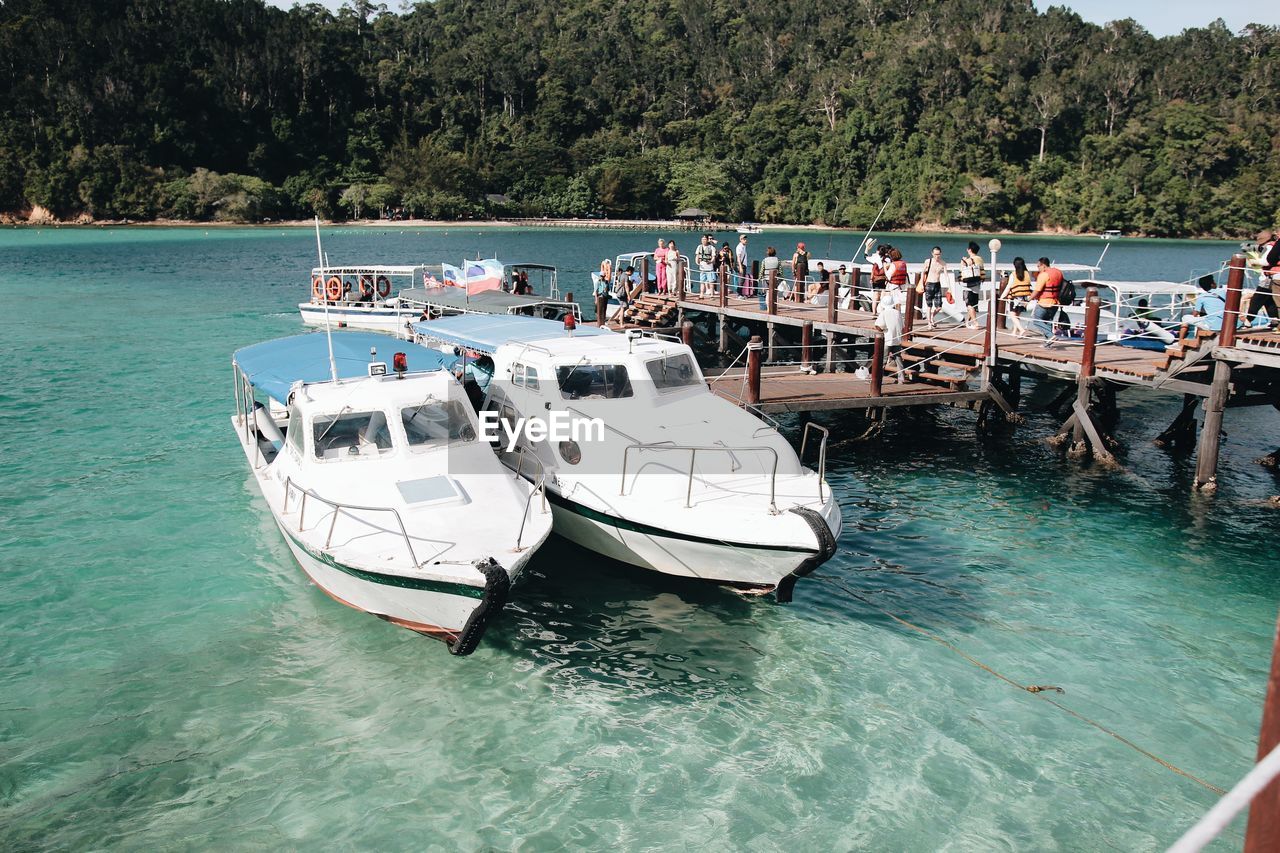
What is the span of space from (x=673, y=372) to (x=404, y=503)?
→ 5.29 m

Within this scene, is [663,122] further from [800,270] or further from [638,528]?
[638,528]

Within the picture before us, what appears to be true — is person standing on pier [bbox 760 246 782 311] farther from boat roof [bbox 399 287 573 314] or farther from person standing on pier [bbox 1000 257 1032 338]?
person standing on pier [bbox 1000 257 1032 338]

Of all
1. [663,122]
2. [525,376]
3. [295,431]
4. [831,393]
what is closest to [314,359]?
[295,431]

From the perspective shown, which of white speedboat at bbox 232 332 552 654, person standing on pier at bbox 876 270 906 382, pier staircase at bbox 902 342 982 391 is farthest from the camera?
person standing on pier at bbox 876 270 906 382

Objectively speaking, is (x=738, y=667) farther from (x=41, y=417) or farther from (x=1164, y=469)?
(x=41, y=417)

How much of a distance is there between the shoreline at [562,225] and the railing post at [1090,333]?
357ft

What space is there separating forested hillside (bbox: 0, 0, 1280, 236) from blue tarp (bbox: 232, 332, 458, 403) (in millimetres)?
119880

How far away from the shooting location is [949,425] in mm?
22750

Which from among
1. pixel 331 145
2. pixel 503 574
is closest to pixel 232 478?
pixel 503 574

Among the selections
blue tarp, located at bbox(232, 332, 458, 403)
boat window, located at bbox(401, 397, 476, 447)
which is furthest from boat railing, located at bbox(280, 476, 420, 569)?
blue tarp, located at bbox(232, 332, 458, 403)

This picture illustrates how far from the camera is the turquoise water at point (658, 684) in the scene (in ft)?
28.3

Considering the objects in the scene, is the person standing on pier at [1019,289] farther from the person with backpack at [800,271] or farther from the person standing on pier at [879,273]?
the person with backpack at [800,271]

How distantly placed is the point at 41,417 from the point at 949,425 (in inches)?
900

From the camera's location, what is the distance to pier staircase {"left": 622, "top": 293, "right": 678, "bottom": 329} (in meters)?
30.3
